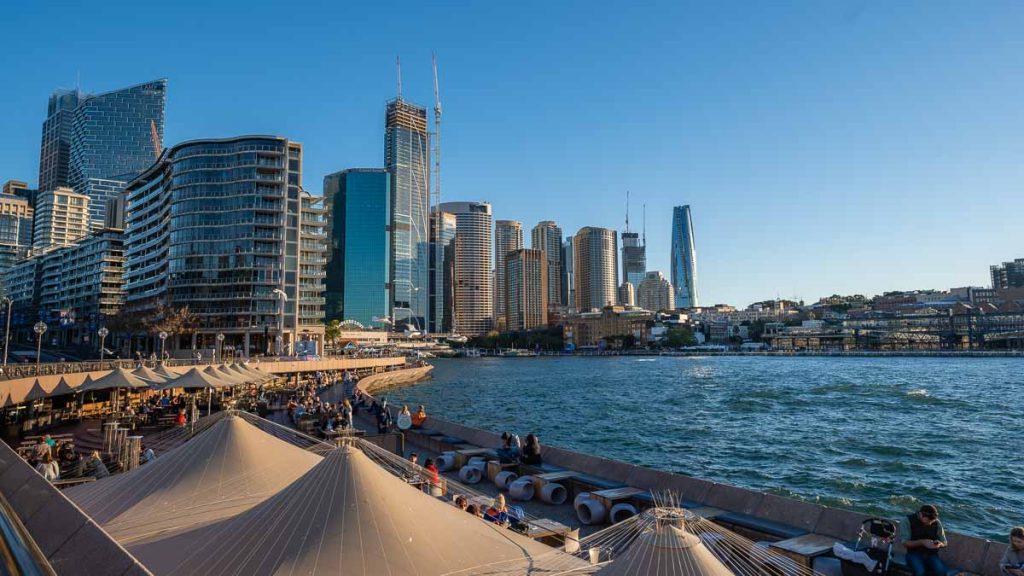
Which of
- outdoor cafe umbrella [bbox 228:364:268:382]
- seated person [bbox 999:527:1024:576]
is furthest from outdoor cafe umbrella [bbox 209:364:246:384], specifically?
seated person [bbox 999:527:1024:576]

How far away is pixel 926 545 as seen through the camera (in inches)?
350

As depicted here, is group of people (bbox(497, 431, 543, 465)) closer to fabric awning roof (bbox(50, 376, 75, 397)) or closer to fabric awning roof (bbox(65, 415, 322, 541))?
fabric awning roof (bbox(65, 415, 322, 541))

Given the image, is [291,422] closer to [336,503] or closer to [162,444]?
[162,444]

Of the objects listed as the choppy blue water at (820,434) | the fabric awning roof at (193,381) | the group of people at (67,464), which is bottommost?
the choppy blue water at (820,434)

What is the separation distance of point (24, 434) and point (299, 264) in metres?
74.7

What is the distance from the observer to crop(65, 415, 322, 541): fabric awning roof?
809 cm

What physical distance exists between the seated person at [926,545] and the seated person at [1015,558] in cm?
72

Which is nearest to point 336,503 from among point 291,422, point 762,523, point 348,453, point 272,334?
point 348,453

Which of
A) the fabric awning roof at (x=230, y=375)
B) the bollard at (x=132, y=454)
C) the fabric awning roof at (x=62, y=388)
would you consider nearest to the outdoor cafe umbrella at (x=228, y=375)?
the fabric awning roof at (x=230, y=375)

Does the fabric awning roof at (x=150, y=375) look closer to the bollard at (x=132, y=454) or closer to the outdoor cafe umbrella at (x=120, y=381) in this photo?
the outdoor cafe umbrella at (x=120, y=381)

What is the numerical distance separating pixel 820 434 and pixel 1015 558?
30.9m

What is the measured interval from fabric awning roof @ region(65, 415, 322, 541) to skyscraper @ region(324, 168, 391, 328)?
18761cm

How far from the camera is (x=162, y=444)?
723 inches

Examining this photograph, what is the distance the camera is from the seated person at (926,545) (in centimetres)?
887
